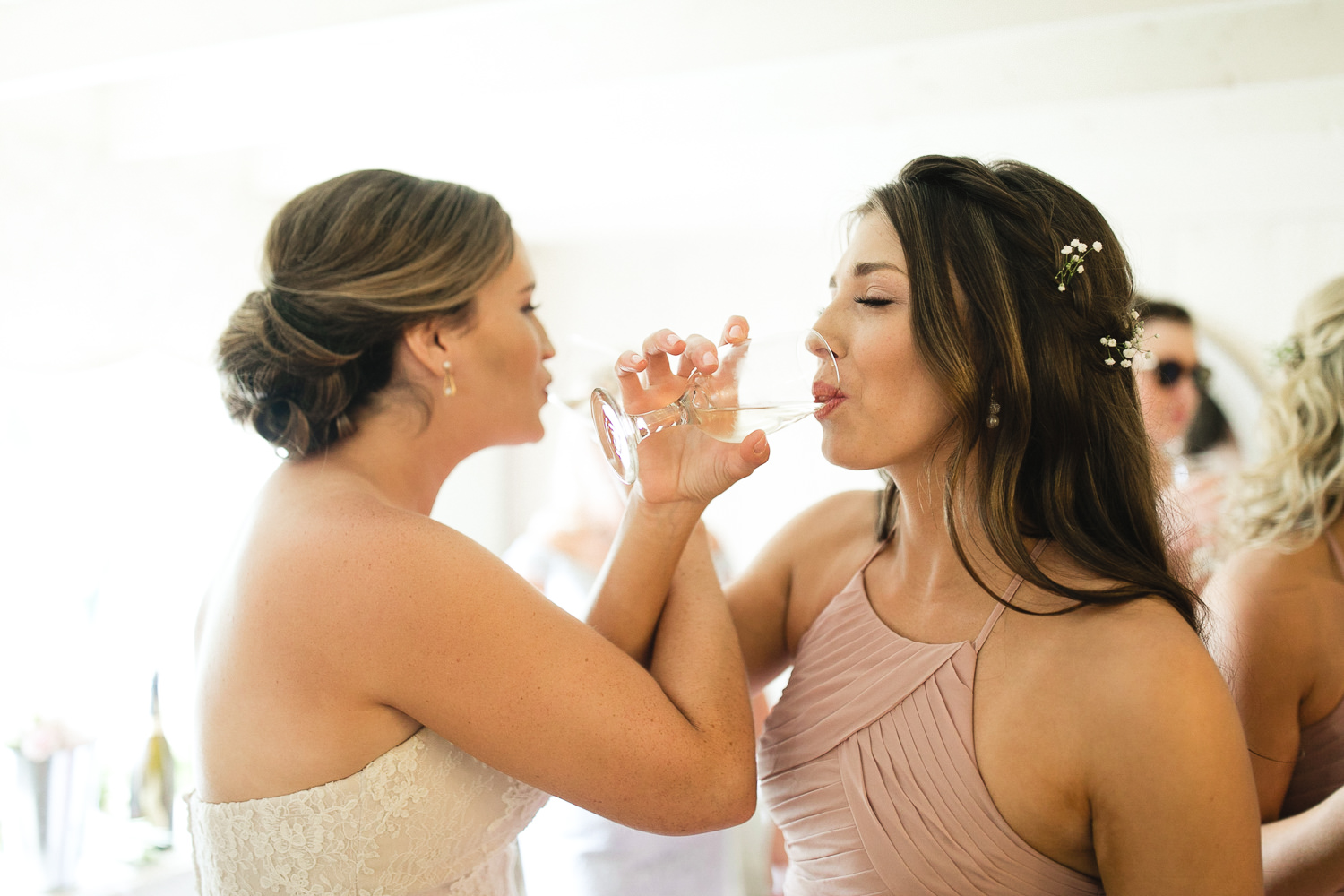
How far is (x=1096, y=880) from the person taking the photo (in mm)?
1290

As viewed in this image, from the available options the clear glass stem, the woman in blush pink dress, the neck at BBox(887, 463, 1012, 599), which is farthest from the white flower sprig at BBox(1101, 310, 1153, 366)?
the clear glass stem

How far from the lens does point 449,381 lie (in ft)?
5.36

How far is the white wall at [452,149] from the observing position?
3.18m

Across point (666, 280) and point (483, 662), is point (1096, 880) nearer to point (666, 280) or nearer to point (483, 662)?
point (483, 662)

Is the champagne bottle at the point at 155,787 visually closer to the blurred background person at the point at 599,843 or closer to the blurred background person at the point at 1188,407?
the blurred background person at the point at 599,843

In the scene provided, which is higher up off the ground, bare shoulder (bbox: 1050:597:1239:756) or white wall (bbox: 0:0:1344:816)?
white wall (bbox: 0:0:1344:816)

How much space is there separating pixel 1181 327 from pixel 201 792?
14.2 feet

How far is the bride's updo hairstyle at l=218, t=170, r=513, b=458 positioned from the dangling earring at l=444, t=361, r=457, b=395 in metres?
0.07

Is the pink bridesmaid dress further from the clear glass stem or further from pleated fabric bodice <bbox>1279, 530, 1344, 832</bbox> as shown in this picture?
the clear glass stem

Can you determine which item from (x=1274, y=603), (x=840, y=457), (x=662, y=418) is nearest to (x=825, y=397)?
(x=840, y=457)

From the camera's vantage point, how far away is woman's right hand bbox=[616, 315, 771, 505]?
4.55 feet

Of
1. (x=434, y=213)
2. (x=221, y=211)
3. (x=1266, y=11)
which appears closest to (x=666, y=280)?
(x=221, y=211)

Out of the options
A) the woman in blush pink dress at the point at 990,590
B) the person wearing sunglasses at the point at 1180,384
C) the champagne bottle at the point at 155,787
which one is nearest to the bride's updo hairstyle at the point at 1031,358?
the woman in blush pink dress at the point at 990,590

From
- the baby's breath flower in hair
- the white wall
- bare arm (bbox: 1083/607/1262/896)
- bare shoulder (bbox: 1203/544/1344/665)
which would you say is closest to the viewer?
bare arm (bbox: 1083/607/1262/896)
